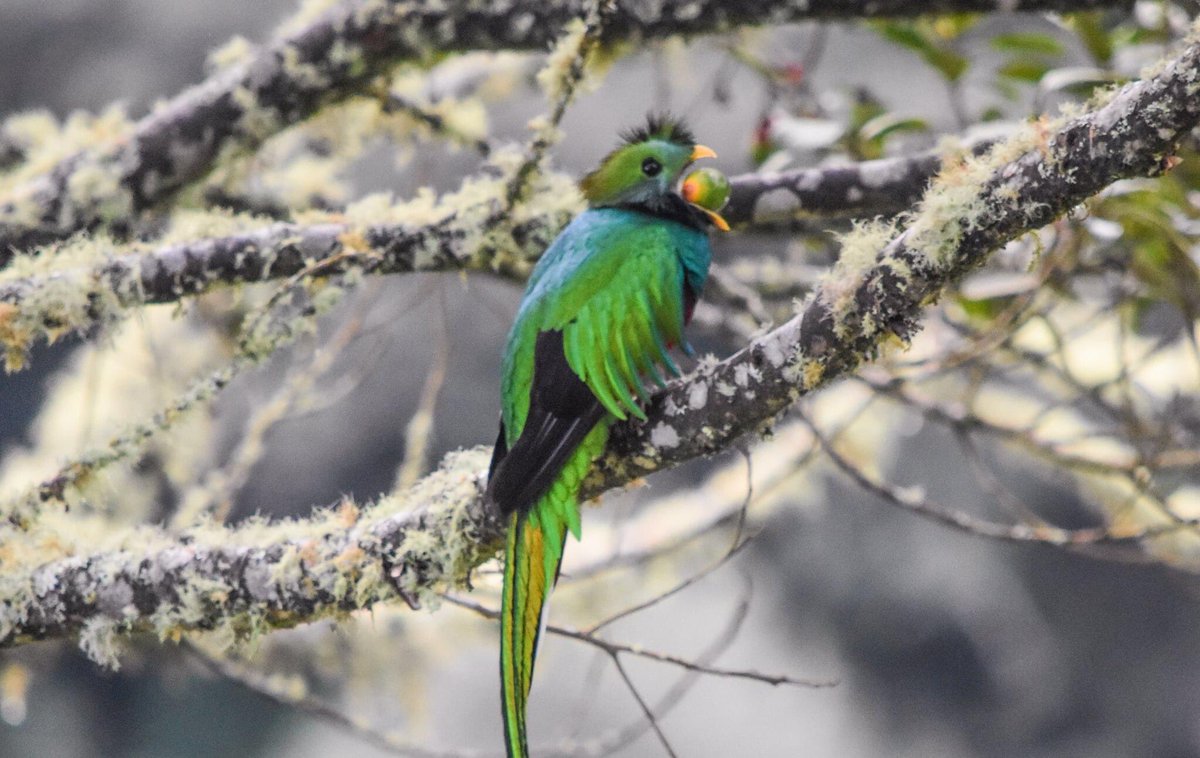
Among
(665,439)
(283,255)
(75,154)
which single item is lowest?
(665,439)

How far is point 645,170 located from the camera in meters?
2.22

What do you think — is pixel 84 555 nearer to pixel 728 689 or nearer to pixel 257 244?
pixel 257 244

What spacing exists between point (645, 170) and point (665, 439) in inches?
29.2

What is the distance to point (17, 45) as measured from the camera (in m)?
8.45

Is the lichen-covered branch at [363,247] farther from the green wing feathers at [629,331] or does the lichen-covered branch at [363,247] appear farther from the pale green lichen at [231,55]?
the pale green lichen at [231,55]

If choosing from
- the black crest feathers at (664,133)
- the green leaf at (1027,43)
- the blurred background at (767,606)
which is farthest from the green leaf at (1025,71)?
the blurred background at (767,606)

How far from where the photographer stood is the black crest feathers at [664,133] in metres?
2.29

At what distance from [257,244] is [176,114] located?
0.87 metres

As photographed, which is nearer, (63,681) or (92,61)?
(63,681)

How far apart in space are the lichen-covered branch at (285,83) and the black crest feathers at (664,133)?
20.9 inches

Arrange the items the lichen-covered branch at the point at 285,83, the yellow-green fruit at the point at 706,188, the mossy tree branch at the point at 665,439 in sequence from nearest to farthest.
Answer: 1. the mossy tree branch at the point at 665,439
2. the yellow-green fruit at the point at 706,188
3. the lichen-covered branch at the point at 285,83

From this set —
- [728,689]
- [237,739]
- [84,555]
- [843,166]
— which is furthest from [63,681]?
[843,166]

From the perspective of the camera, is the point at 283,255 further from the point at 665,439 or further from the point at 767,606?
the point at 767,606

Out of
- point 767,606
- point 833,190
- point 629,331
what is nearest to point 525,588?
point 629,331
